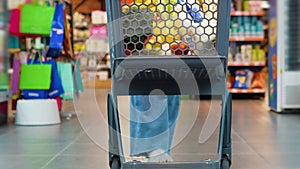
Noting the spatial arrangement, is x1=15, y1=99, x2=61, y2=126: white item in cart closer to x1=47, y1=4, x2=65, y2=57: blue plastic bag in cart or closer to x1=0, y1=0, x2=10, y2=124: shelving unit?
x1=0, y1=0, x2=10, y2=124: shelving unit

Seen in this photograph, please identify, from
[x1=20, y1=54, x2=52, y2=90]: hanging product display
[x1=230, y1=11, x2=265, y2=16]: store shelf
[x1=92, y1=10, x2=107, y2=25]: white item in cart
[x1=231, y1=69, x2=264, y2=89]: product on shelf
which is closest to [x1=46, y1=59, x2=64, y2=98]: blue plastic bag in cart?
[x1=20, y1=54, x2=52, y2=90]: hanging product display

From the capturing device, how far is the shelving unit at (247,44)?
722 centimetres

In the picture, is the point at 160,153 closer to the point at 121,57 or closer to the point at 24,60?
the point at 121,57

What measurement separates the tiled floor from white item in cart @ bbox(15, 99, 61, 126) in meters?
0.11

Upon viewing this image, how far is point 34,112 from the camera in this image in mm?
3959

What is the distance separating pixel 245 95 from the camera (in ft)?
24.2

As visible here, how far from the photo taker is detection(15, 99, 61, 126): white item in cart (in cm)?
395

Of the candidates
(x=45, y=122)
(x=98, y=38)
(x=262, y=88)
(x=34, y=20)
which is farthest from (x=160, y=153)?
(x=98, y=38)

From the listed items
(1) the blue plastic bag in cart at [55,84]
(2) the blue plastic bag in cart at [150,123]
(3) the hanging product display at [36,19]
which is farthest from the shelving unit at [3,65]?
(2) the blue plastic bag in cart at [150,123]

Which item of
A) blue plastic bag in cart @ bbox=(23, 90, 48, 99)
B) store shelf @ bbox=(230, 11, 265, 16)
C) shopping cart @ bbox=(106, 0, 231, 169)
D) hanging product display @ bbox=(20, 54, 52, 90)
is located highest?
store shelf @ bbox=(230, 11, 265, 16)

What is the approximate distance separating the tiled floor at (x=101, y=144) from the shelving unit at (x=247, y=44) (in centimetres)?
300

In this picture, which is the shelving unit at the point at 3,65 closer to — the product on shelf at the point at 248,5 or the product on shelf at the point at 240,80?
the product on shelf at the point at 240,80

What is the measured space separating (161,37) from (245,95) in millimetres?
6146

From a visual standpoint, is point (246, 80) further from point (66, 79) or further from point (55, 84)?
point (55, 84)
